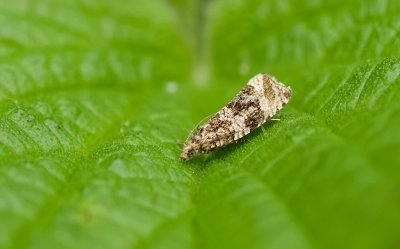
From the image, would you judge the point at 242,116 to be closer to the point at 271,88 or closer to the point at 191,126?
the point at 271,88

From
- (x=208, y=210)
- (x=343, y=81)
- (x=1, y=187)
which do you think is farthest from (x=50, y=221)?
(x=343, y=81)

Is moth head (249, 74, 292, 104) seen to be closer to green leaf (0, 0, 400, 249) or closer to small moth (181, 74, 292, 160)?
small moth (181, 74, 292, 160)

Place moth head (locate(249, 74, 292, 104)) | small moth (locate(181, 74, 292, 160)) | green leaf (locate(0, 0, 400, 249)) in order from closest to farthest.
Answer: green leaf (locate(0, 0, 400, 249)) < small moth (locate(181, 74, 292, 160)) < moth head (locate(249, 74, 292, 104))

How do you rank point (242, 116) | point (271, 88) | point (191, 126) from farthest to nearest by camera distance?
1. point (191, 126)
2. point (271, 88)
3. point (242, 116)

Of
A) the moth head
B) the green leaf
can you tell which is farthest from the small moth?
the green leaf

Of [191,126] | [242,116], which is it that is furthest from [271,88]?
[191,126]
